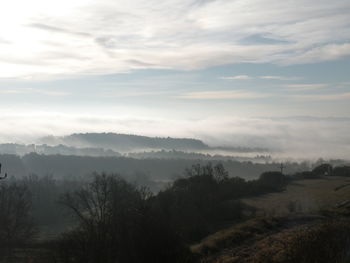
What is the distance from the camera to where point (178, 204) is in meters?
60.8

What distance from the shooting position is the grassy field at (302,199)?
194 feet

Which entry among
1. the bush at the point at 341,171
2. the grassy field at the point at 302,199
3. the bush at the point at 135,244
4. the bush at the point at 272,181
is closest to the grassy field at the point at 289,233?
the grassy field at the point at 302,199

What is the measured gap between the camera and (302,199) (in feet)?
222

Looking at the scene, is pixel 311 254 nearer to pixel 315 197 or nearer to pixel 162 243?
pixel 162 243

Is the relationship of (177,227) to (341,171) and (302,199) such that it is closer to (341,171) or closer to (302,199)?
(302,199)

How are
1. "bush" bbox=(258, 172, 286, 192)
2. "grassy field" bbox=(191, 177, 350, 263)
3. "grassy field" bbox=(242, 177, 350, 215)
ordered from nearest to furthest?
1. "grassy field" bbox=(191, 177, 350, 263)
2. "grassy field" bbox=(242, 177, 350, 215)
3. "bush" bbox=(258, 172, 286, 192)

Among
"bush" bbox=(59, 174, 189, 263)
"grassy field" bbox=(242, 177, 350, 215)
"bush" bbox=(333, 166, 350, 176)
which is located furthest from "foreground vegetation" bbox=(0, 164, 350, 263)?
"bush" bbox=(333, 166, 350, 176)

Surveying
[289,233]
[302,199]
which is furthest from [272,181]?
[289,233]

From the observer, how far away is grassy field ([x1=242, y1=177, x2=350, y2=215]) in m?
59.1

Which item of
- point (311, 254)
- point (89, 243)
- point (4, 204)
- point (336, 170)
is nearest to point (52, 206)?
point (4, 204)

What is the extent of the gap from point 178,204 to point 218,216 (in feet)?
18.9

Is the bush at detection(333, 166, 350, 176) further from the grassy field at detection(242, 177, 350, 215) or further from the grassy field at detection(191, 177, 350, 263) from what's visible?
the grassy field at detection(242, 177, 350, 215)

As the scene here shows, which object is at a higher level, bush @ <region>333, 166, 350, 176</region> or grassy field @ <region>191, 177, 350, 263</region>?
bush @ <region>333, 166, 350, 176</region>

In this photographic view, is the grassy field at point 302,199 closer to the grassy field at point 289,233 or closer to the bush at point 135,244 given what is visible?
the grassy field at point 289,233
